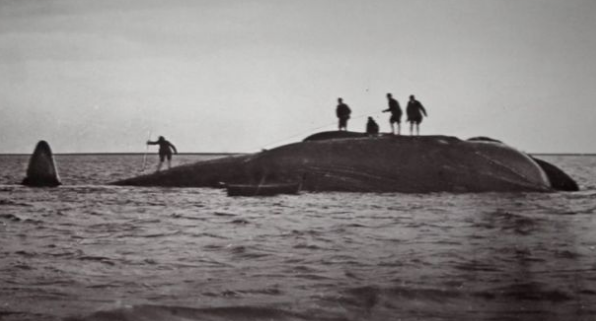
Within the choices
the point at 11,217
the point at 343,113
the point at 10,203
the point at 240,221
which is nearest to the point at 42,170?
the point at 10,203

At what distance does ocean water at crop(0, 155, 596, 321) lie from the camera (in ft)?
18.1

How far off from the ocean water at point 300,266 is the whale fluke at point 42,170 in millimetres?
13524

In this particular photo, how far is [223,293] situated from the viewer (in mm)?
6016

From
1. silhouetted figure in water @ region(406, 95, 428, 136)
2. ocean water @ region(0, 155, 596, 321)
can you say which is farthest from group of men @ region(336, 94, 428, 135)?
ocean water @ region(0, 155, 596, 321)

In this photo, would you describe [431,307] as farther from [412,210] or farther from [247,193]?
[247,193]

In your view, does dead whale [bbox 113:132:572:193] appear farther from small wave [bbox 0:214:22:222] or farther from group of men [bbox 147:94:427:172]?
small wave [bbox 0:214:22:222]

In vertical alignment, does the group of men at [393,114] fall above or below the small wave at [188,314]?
above

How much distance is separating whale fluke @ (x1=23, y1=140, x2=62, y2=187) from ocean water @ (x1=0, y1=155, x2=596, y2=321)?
13524mm

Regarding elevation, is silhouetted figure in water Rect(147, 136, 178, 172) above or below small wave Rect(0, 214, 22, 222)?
above

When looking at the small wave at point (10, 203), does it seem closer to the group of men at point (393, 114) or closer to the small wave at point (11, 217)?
the small wave at point (11, 217)

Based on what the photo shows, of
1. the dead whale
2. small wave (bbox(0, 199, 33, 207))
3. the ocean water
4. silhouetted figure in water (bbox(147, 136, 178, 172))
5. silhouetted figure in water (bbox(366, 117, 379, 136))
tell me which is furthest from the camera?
silhouetted figure in water (bbox(147, 136, 178, 172))

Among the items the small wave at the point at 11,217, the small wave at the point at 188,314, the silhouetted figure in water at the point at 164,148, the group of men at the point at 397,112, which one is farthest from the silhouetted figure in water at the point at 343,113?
the small wave at the point at 188,314

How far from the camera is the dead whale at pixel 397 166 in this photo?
20859 mm

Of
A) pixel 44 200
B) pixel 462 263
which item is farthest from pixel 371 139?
pixel 462 263
